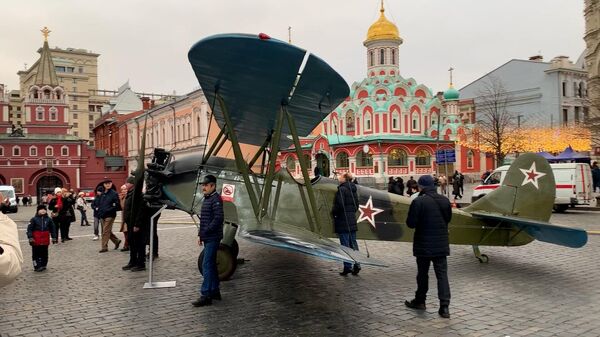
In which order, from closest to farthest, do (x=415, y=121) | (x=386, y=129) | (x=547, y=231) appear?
(x=547, y=231) → (x=386, y=129) → (x=415, y=121)

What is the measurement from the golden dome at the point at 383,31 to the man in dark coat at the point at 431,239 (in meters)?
50.9

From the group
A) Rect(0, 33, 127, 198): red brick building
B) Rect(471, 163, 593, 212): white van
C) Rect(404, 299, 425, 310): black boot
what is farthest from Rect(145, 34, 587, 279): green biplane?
Rect(0, 33, 127, 198): red brick building

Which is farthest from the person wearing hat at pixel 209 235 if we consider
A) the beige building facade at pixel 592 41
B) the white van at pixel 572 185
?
the beige building facade at pixel 592 41

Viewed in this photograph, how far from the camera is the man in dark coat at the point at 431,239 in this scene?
5.65 meters

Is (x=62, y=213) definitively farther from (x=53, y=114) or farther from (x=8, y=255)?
(x=53, y=114)

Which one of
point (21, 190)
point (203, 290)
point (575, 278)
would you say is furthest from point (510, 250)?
point (21, 190)

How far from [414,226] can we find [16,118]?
135m

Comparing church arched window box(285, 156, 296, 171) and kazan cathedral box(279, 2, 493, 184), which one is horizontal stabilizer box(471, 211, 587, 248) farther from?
church arched window box(285, 156, 296, 171)

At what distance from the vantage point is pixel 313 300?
6.32 m

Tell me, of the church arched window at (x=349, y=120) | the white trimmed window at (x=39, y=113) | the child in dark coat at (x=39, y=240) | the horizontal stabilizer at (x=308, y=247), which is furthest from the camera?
the white trimmed window at (x=39, y=113)

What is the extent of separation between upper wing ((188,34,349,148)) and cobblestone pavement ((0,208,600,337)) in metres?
2.95

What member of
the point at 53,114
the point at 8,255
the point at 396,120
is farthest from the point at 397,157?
the point at 53,114

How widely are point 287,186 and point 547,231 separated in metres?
4.32

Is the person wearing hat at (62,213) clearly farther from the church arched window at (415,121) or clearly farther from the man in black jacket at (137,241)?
the church arched window at (415,121)
